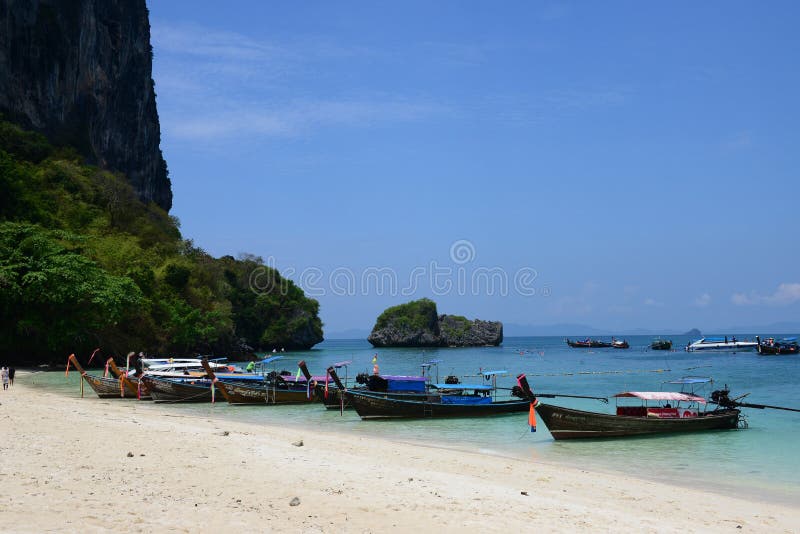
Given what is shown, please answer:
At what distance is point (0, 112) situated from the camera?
58.4m

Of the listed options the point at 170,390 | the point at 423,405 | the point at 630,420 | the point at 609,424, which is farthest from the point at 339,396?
the point at 630,420

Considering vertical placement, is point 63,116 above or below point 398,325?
above

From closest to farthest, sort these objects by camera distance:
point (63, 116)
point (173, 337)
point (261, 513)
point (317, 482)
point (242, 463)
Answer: point (261, 513), point (317, 482), point (242, 463), point (173, 337), point (63, 116)

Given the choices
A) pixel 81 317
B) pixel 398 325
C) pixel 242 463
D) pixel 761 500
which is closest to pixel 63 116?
pixel 81 317

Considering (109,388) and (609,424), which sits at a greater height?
(109,388)

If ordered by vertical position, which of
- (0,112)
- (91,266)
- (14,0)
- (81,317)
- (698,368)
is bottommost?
(698,368)

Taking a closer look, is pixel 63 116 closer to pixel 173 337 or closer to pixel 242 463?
pixel 173 337

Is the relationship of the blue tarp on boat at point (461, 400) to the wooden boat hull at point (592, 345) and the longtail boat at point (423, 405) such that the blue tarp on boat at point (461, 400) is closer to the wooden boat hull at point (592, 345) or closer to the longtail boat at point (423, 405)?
the longtail boat at point (423, 405)

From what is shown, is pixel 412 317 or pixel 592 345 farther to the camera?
pixel 412 317

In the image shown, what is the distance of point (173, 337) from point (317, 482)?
48612mm

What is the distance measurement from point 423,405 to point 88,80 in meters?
62.6

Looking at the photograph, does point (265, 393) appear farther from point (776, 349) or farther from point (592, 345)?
point (592, 345)

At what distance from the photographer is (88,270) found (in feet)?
146

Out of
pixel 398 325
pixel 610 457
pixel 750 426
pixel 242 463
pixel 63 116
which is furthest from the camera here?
pixel 398 325
